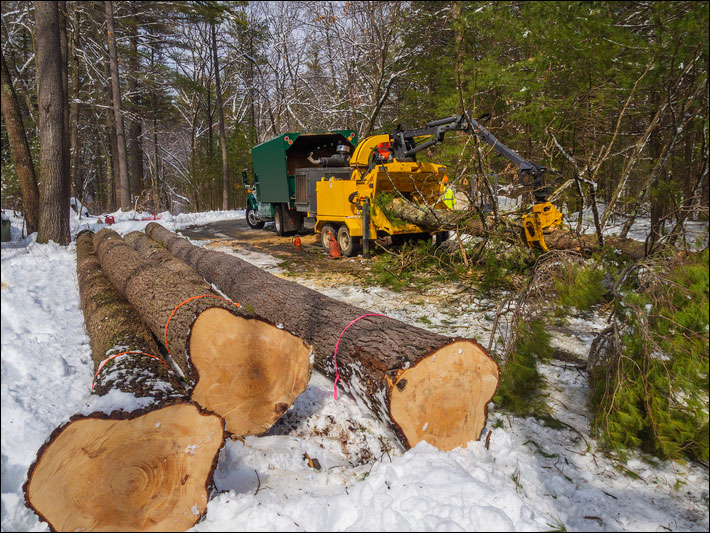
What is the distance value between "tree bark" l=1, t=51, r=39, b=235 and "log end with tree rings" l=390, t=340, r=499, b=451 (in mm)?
10198

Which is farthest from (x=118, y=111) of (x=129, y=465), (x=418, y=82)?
(x=129, y=465)

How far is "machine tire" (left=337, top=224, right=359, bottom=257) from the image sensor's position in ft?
26.6

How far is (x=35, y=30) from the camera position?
769 centimetres

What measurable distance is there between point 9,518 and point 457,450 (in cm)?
230

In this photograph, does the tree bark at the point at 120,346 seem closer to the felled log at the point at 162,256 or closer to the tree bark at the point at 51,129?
the felled log at the point at 162,256

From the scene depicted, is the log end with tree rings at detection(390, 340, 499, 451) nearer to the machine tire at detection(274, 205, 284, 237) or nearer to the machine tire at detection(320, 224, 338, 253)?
the machine tire at detection(320, 224, 338, 253)

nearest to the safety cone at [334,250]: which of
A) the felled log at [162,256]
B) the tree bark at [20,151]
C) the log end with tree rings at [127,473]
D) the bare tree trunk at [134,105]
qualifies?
the felled log at [162,256]

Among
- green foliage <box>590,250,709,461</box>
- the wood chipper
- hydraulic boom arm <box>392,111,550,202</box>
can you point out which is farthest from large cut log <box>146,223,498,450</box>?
the wood chipper

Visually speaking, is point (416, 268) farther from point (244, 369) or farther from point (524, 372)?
point (244, 369)

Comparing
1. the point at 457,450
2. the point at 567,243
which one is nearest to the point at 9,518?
the point at 457,450

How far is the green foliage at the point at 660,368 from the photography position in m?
1.95

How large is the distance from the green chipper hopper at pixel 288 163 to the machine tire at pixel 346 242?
238 centimetres

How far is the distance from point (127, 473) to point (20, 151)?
9.94m

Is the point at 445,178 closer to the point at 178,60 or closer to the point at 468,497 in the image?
the point at 468,497
